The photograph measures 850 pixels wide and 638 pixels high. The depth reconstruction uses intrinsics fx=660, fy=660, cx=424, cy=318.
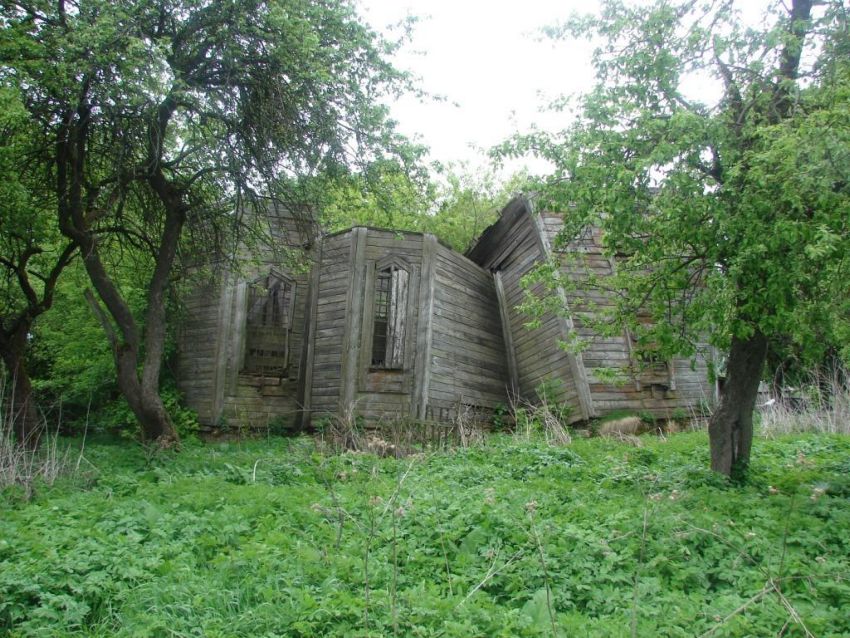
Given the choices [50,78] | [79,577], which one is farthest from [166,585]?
[50,78]

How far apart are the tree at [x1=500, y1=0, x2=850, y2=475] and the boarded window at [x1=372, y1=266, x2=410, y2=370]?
7335mm

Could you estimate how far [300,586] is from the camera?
4.32 m

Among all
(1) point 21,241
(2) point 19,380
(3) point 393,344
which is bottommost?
(2) point 19,380

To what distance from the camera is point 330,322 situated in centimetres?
1488

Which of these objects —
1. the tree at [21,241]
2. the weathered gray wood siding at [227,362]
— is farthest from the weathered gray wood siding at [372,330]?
the tree at [21,241]

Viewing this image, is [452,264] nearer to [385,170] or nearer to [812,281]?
[385,170]

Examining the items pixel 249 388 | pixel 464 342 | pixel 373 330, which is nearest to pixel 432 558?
pixel 373 330

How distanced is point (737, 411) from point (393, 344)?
8247 millimetres

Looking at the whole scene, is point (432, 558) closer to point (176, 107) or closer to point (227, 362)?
point (176, 107)

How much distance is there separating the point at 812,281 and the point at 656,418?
28.7ft

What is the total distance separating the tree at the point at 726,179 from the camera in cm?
530

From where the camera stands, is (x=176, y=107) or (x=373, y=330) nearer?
(x=176, y=107)

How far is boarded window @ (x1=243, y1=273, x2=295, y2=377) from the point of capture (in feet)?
51.7

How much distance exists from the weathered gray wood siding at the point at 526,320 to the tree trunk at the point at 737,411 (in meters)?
5.83
